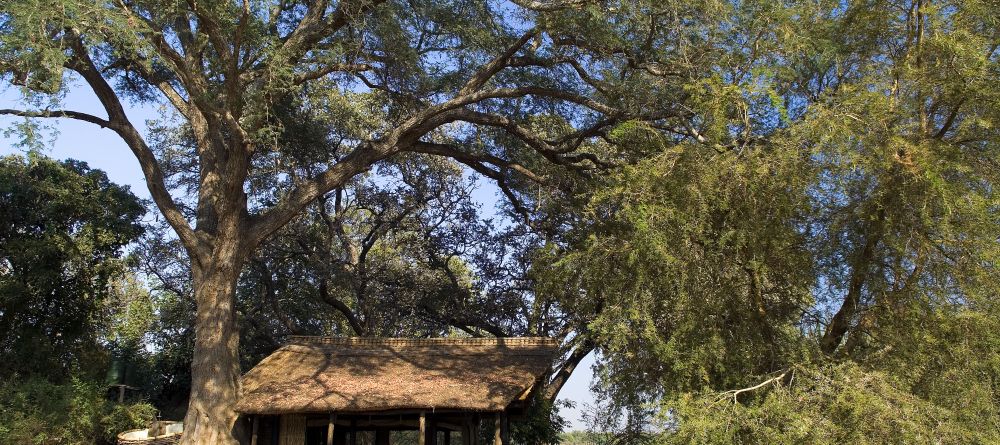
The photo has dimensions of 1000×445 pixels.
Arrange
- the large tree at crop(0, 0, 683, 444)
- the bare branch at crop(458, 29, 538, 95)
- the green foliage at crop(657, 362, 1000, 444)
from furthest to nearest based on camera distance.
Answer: the bare branch at crop(458, 29, 538, 95) < the large tree at crop(0, 0, 683, 444) < the green foliage at crop(657, 362, 1000, 444)

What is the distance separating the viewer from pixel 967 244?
27.0 feet

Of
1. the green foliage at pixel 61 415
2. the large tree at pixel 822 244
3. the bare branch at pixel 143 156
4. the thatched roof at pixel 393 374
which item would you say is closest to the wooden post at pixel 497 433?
the thatched roof at pixel 393 374

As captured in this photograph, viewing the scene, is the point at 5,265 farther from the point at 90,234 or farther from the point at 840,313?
the point at 840,313

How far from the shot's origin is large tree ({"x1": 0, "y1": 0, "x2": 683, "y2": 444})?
10.6 metres

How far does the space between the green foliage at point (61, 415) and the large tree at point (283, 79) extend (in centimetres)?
253

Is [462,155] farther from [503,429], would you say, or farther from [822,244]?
[822,244]

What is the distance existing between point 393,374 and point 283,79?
520 cm

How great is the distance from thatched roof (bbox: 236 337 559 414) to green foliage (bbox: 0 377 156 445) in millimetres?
2571

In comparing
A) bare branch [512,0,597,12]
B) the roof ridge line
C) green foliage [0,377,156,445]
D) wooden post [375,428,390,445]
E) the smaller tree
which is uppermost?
bare branch [512,0,597,12]

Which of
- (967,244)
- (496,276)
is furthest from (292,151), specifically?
(967,244)

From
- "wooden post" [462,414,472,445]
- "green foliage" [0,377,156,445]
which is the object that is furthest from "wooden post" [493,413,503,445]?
"green foliage" [0,377,156,445]

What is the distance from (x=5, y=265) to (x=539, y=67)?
461 inches

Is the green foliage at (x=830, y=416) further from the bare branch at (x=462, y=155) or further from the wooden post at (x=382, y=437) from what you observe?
the wooden post at (x=382, y=437)

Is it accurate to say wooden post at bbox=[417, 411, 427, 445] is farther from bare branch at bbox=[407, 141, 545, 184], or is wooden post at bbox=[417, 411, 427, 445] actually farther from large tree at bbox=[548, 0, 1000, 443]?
bare branch at bbox=[407, 141, 545, 184]
